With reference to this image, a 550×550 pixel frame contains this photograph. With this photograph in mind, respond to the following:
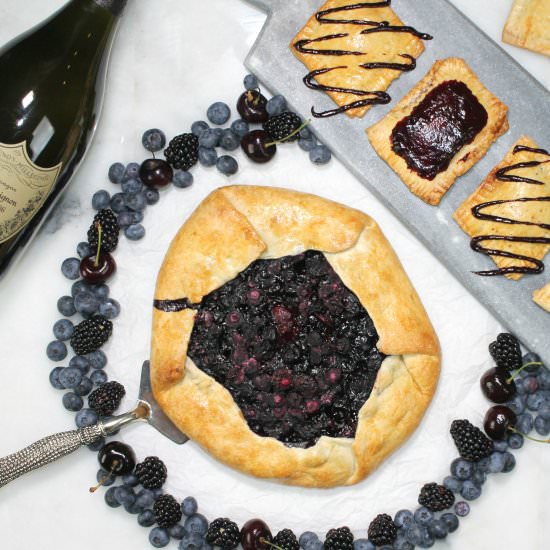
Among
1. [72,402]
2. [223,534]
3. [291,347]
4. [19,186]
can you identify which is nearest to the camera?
[19,186]

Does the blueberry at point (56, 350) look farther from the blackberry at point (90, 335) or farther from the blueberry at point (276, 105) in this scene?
the blueberry at point (276, 105)

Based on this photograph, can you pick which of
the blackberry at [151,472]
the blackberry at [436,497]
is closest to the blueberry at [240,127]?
the blackberry at [151,472]

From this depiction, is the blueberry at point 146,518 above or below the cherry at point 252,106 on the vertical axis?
below

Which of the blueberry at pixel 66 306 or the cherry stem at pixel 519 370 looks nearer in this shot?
the cherry stem at pixel 519 370

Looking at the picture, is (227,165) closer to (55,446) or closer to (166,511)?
(55,446)

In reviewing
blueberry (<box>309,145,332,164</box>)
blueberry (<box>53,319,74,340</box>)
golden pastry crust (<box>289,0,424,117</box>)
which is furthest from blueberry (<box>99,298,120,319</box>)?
golden pastry crust (<box>289,0,424,117</box>)

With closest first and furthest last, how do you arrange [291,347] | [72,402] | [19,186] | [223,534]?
[19,186] → [291,347] → [223,534] → [72,402]

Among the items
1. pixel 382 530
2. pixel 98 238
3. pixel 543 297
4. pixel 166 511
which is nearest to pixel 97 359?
pixel 98 238
